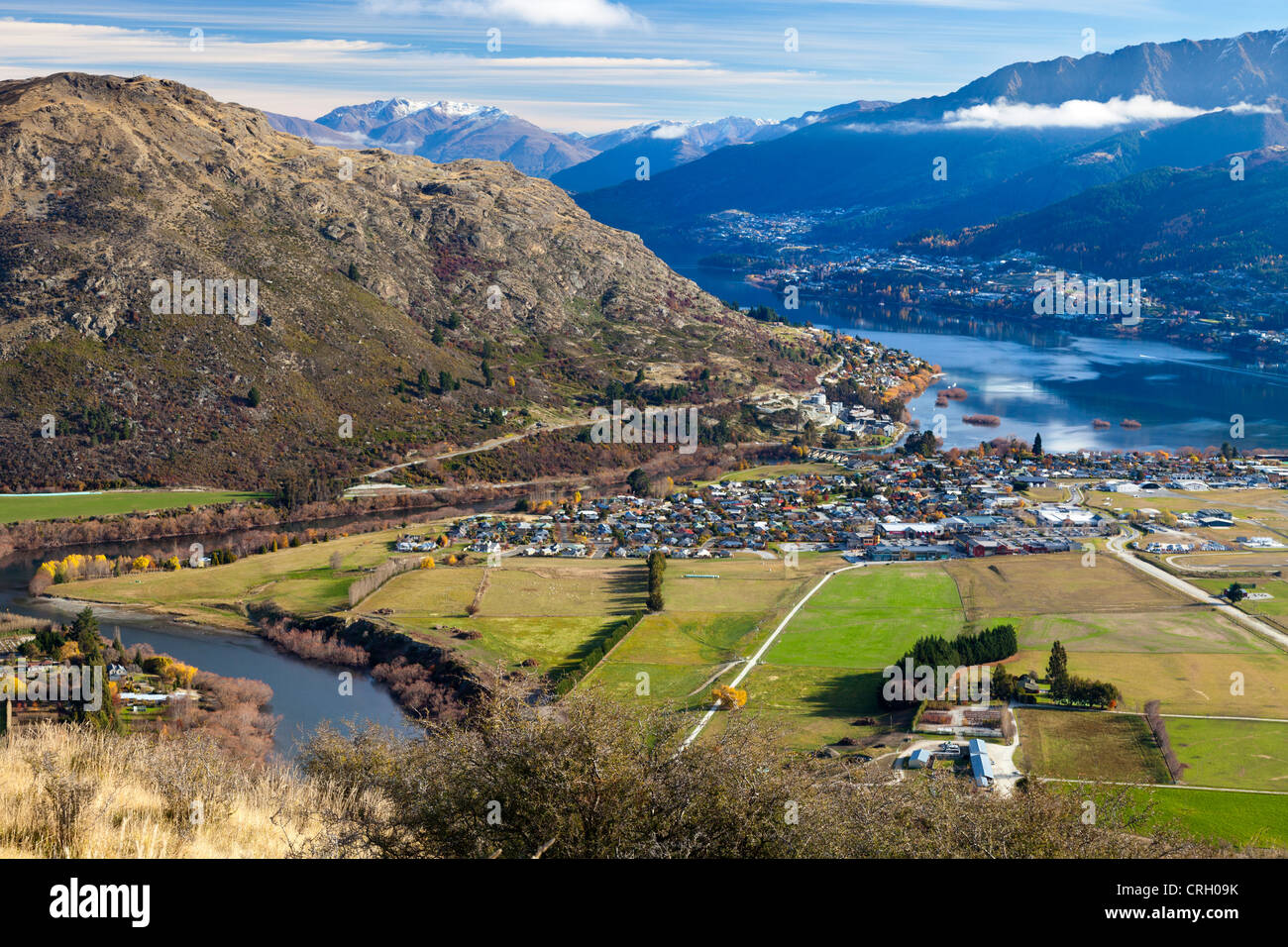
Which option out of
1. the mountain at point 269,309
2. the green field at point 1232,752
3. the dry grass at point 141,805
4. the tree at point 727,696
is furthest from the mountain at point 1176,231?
the dry grass at point 141,805

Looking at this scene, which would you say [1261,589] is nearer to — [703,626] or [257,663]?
[703,626]

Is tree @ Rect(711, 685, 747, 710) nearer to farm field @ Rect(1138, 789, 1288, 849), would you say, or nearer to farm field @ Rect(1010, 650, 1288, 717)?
farm field @ Rect(1010, 650, 1288, 717)

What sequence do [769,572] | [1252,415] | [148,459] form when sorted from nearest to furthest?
1. [769,572]
2. [148,459]
3. [1252,415]

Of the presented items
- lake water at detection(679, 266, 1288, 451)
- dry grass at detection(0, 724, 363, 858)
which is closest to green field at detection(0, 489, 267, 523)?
dry grass at detection(0, 724, 363, 858)

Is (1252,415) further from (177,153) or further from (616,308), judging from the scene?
(177,153)

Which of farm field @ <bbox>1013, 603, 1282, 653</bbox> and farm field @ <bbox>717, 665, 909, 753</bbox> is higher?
farm field @ <bbox>1013, 603, 1282, 653</bbox>

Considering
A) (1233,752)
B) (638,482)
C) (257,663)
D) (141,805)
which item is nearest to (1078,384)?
(638,482)
